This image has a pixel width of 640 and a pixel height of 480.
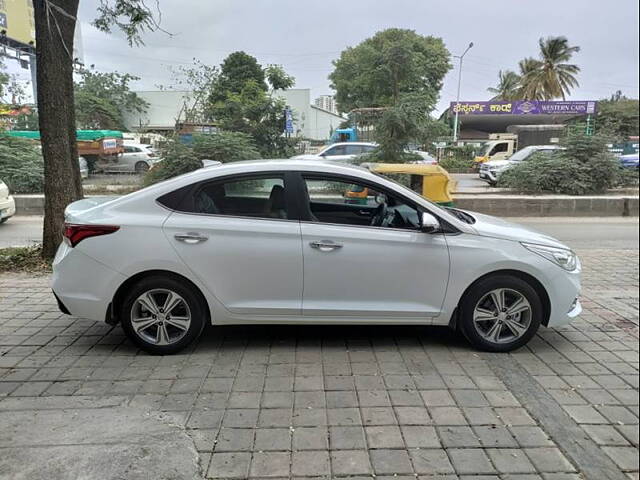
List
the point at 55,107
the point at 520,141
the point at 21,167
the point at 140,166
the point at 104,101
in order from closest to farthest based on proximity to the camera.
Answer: the point at 55,107 < the point at 21,167 < the point at 140,166 < the point at 520,141 < the point at 104,101

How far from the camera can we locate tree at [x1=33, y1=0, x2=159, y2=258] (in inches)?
255

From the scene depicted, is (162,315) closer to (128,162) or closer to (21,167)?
(21,167)

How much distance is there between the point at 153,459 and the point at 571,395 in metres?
2.67

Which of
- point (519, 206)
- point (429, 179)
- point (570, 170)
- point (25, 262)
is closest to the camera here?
point (25, 262)

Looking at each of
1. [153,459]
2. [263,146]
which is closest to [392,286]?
[153,459]

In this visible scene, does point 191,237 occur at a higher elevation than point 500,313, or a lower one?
higher

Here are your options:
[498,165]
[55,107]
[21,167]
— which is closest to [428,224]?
[55,107]

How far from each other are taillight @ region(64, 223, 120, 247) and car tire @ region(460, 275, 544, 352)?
2.83m

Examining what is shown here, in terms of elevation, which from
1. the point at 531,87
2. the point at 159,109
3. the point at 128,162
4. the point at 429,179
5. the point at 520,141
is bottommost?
the point at 128,162

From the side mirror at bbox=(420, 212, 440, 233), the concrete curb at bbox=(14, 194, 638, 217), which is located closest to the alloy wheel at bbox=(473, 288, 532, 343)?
the side mirror at bbox=(420, 212, 440, 233)

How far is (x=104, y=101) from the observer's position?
39.8 metres

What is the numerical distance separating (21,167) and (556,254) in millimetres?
15510

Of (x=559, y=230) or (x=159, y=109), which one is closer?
(x=559, y=230)

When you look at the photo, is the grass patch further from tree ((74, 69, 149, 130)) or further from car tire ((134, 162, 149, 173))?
tree ((74, 69, 149, 130))
